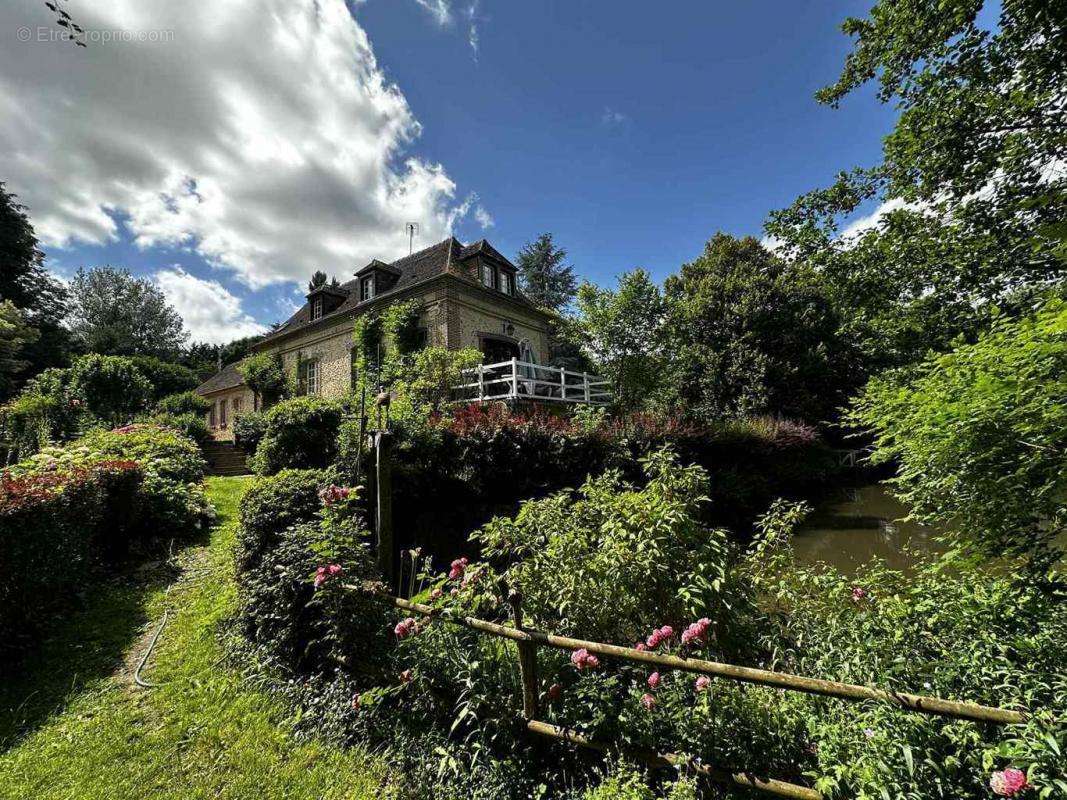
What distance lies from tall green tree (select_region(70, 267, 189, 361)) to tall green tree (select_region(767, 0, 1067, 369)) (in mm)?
51689

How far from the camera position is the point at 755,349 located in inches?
735

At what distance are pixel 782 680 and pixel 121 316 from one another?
183ft

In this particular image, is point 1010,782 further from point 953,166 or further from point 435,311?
point 435,311

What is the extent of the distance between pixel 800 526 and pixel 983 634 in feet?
34.1

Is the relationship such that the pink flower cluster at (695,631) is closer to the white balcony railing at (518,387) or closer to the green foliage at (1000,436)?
the green foliage at (1000,436)

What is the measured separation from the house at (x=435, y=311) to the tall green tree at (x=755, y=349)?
678 centimetres

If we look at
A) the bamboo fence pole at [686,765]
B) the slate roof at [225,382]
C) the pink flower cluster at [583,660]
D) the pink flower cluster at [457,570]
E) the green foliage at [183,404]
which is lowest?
the bamboo fence pole at [686,765]

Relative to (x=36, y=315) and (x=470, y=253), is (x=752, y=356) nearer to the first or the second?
(x=470, y=253)

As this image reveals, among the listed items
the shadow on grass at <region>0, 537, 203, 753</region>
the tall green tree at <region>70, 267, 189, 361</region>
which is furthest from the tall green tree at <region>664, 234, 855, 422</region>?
the tall green tree at <region>70, 267, 189, 361</region>

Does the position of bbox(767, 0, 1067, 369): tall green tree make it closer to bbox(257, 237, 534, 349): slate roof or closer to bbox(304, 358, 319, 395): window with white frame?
bbox(257, 237, 534, 349): slate roof

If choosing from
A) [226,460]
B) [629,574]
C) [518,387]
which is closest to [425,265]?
[518,387]

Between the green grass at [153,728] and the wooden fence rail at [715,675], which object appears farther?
the green grass at [153,728]

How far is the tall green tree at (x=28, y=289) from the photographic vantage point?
78.3ft

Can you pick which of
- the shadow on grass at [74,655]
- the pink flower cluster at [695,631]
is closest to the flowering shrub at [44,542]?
the shadow on grass at [74,655]
